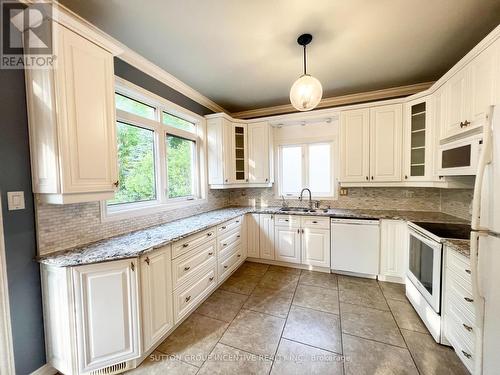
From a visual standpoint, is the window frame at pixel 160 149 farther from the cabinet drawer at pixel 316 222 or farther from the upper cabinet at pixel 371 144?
the upper cabinet at pixel 371 144

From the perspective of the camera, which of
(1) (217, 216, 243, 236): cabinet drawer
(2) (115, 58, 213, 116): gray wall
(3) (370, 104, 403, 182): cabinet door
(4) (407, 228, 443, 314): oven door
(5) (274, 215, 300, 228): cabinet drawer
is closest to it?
(4) (407, 228, 443, 314): oven door

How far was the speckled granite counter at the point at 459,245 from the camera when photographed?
4.79 feet

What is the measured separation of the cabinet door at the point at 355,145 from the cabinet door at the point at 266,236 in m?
1.31

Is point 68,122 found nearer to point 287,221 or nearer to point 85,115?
point 85,115

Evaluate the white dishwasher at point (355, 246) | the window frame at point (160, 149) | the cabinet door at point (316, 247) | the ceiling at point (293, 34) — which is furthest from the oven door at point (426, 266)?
the window frame at point (160, 149)

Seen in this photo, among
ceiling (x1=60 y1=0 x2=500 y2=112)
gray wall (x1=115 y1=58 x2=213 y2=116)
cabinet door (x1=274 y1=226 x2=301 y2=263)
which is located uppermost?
ceiling (x1=60 y1=0 x2=500 y2=112)

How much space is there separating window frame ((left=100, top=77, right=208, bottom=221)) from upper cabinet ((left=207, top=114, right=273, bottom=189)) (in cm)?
17

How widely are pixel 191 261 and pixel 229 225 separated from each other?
0.90 metres

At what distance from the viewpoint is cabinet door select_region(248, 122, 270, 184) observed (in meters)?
3.60

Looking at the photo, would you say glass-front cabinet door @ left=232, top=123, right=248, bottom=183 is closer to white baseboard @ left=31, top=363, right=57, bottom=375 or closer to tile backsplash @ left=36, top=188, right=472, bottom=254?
tile backsplash @ left=36, top=188, right=472, bottom=254

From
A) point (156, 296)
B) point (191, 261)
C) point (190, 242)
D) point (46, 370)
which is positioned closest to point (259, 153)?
point (190, 242)

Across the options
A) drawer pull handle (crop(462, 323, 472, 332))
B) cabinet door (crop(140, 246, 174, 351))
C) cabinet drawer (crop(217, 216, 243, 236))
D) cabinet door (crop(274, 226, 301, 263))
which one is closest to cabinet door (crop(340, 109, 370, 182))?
cabinet door (crop(274, 226, 301, 263))

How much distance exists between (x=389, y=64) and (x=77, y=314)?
385cm

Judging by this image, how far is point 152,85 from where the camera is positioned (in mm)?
2443
